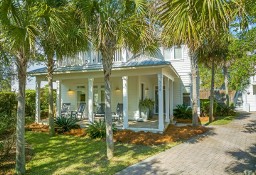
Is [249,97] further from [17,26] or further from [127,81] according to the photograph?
[17,26]

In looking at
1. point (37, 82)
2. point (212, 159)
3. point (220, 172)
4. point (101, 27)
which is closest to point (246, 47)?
point (212, 159)

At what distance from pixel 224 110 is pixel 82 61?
45.4ft

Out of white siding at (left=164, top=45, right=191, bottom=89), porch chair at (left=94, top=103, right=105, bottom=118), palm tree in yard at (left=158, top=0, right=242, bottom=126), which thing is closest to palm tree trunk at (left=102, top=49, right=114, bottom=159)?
palm tree in yard at (left=158, top=0, right=242, bottom=126)

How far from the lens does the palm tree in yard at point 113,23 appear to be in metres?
7.75

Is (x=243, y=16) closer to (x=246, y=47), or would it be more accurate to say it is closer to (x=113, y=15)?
(x=113, y=15)

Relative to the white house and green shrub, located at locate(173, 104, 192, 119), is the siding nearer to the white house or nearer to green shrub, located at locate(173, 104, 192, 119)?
the white house

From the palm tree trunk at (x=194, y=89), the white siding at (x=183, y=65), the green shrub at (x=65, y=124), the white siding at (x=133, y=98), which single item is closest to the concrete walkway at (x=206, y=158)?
the palm tree trunk at (x=194, y=89)

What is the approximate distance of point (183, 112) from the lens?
19.3 meters

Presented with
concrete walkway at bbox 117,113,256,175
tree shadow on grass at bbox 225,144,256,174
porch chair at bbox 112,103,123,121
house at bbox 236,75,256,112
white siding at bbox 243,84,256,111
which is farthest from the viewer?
white siding at bbox 243,84,256,111

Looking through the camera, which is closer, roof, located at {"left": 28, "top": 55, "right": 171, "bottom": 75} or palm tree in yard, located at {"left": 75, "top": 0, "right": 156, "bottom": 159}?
palm tree in yard, located at {"left": 75, "top": 0, "right": 156, "bottom": 159}

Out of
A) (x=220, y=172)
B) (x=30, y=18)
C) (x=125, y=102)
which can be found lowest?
(x=220, y=172)

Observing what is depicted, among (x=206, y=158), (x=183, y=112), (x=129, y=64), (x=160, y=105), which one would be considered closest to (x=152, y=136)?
(x=160, y=105)

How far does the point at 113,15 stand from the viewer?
7996mm

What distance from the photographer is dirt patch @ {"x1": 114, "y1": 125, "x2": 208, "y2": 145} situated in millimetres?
11102
